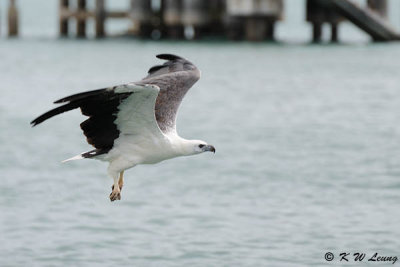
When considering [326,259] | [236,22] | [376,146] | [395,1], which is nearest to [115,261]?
[326,259]

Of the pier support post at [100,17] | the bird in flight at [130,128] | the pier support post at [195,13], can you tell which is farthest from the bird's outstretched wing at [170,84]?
the pier support post at [100,17]

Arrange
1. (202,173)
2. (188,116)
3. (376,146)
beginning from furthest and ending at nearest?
(188,116) → (376,146) → (202,173)

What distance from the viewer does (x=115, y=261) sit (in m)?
17.5

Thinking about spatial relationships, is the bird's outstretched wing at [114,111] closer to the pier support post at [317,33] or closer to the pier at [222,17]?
the pier at [222,17]

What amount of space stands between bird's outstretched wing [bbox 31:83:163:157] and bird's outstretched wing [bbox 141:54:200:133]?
0.59 meters

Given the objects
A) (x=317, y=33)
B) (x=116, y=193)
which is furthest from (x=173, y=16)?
(x=116, y=193)

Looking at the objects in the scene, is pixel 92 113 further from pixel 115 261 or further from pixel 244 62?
pixel 244 62

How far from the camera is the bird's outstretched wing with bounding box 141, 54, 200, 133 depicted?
1498 cm

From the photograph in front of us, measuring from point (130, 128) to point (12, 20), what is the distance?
49.9 m

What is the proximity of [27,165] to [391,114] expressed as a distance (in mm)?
13357

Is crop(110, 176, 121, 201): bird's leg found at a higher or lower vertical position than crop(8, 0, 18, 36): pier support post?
higher

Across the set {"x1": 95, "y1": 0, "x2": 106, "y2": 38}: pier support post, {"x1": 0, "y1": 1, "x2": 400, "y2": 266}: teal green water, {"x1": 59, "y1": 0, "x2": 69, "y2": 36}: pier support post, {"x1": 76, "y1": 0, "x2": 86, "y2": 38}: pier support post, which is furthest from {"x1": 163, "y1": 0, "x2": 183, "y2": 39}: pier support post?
{"x1": 0, "y1": 1, "x2": 400, "y2": 266}: teal green water

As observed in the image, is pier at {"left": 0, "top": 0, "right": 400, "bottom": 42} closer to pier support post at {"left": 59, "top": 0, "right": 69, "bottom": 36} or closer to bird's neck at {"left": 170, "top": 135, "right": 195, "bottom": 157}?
pier support post at {"left": 59, "top": 0, "right": 69, "bottom": 36}

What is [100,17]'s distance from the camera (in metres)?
61.5
